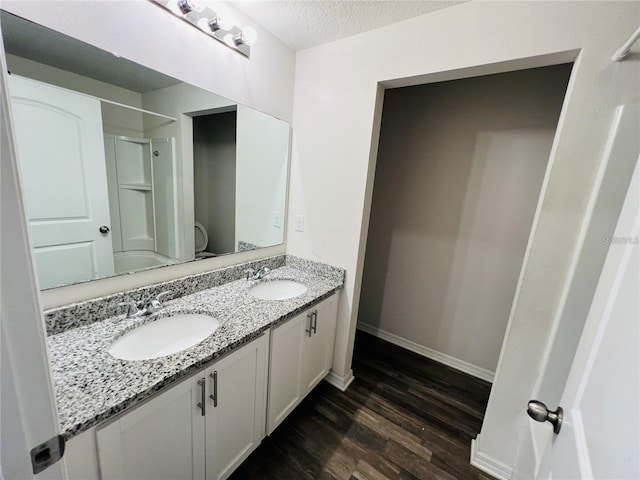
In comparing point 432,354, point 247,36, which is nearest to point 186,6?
point 247,36

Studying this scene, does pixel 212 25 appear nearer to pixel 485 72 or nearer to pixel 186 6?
pixel 186 6

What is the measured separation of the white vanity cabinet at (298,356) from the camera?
135 cm

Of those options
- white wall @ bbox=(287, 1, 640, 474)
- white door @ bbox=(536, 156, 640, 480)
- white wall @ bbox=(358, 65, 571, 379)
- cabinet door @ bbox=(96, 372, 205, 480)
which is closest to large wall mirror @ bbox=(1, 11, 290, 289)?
white wall @ bbox=(287, 1, 640, 474)

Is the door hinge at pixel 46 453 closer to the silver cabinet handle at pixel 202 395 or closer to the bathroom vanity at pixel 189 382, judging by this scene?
the bathroom vanity at pixel 189 382

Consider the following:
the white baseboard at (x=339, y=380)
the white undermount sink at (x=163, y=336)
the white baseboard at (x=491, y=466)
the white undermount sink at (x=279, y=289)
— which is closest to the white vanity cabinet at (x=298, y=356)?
the white baseboard at (x=339, y=380)

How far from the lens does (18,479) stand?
0.38 m

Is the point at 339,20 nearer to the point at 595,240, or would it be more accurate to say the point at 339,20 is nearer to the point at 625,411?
the point at 595,240

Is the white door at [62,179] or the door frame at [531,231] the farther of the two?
the door frame at [531,231]

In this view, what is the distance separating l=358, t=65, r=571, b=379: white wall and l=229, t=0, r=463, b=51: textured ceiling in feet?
2.84

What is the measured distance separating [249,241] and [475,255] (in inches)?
69.9

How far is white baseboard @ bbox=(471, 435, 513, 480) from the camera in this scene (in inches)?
53.9

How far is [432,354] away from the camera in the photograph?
2336mm

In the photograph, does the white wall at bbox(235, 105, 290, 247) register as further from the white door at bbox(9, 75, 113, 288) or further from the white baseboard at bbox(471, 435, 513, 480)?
the white baseboard at bbox(471, 435, 513, 480)

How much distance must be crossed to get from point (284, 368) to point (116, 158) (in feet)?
4.32
